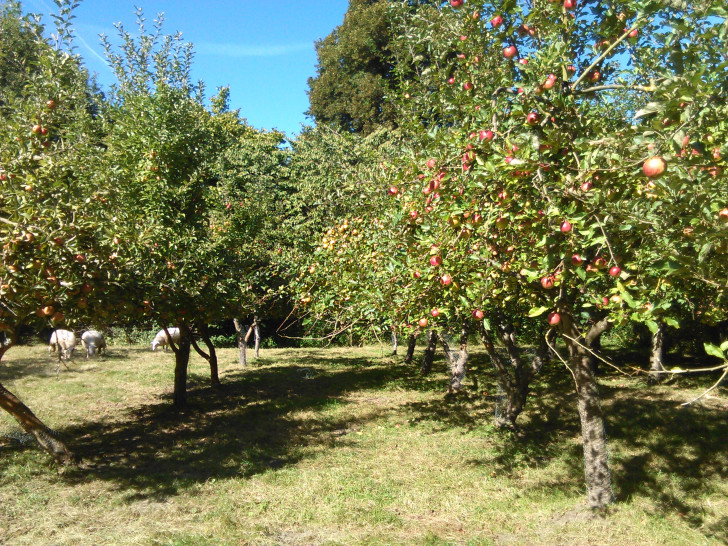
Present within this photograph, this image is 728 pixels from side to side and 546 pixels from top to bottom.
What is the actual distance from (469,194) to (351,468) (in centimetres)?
473

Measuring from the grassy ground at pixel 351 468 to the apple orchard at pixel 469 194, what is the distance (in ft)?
2.63

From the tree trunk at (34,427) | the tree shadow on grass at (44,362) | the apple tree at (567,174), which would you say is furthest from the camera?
the tree shadow on grass at (44,362)

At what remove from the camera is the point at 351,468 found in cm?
731

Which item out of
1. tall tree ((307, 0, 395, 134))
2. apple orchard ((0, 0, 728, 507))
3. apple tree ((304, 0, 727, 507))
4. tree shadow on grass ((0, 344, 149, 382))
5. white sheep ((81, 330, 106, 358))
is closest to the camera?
apple tree ((304, 0, 727, 507))

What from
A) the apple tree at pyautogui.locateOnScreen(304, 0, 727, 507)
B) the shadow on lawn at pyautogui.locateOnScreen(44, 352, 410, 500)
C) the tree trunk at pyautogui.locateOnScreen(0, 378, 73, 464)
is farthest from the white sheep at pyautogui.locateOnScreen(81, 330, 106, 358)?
the apple tree at pyautogui.locateOnScreen(304, 0, 727, 507)

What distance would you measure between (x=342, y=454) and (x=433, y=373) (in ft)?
23.1

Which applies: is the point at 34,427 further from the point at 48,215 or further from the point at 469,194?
the point at 469,194

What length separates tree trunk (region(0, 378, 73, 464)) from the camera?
6531 millimetres

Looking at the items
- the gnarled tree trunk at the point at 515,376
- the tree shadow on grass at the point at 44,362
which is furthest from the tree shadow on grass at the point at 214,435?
the tree shadow on grass at the point at 44,362

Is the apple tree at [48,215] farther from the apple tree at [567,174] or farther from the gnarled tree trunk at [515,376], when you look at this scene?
the gnarled tree trunk at [515,376]

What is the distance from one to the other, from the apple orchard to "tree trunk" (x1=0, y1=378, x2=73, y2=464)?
0.03m

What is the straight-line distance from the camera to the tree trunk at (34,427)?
6531 millimetres

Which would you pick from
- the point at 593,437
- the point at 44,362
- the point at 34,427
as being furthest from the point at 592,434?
the point at 44,362

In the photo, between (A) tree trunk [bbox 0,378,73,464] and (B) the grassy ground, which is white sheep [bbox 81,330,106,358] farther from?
(A) tree trunk [bbox 0,378,73,464]
